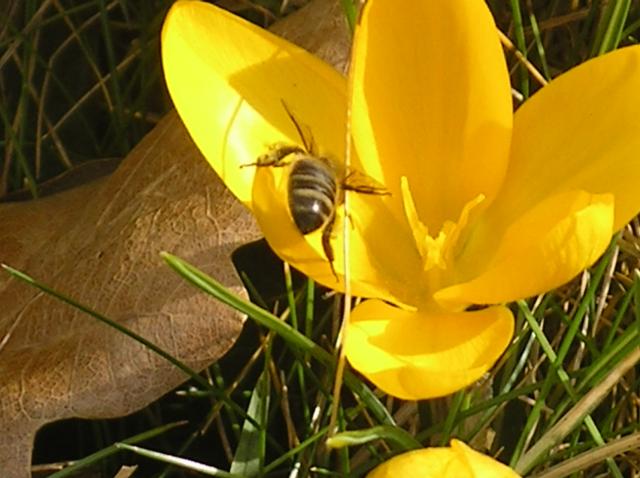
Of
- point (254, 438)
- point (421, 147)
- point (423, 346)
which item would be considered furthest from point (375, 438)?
point (421, 147)

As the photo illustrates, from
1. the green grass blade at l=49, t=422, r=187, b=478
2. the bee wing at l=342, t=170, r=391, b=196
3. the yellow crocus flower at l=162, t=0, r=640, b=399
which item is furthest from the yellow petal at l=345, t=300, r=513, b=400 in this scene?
the green grass blade at l=49, t=422, r=187, b=478

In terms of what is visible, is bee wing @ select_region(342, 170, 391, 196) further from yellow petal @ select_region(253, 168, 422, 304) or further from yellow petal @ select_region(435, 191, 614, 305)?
yellow petal @ select_region(435, 191, 614, 305)

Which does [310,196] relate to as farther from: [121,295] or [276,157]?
[121,295]

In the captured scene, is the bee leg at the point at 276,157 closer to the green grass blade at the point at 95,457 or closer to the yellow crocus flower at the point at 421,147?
the yellow crocus flower at the point at 421,147

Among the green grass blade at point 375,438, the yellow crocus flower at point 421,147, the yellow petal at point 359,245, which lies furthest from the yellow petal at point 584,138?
the green grass blade at point 375,438

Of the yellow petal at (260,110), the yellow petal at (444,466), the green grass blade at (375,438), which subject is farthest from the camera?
the yellow petal at (260,110)

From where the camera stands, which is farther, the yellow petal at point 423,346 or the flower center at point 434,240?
the flower center at point 434,240

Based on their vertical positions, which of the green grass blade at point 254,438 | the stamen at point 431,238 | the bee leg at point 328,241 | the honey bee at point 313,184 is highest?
the honey bee at point 313,184
